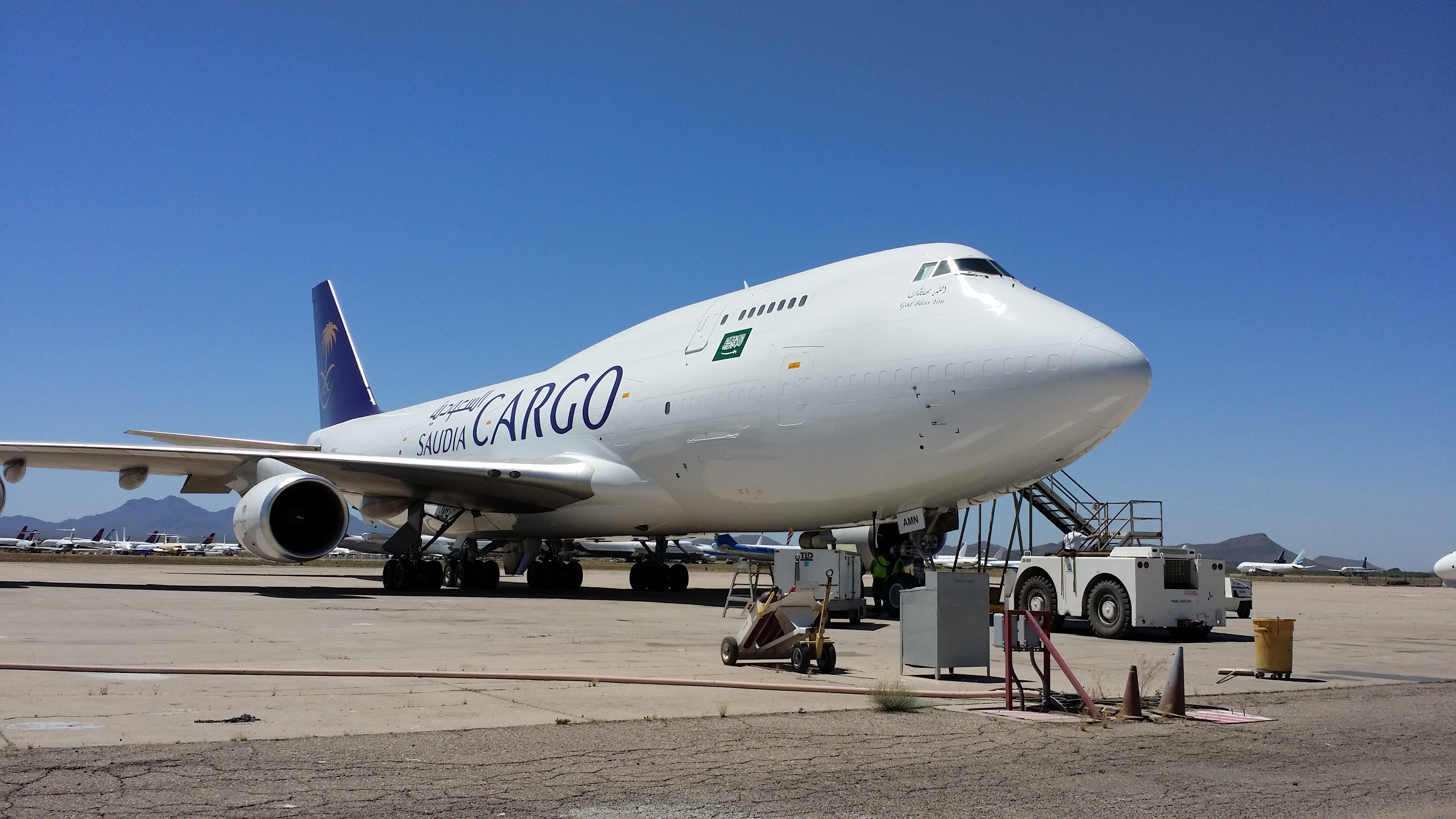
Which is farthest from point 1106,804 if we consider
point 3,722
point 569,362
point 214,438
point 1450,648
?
point 214,438

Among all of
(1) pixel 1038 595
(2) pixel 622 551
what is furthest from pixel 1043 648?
(2) pixel 622 551

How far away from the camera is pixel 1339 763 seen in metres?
6.16

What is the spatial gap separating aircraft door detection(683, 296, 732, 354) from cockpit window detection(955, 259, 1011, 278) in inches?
194

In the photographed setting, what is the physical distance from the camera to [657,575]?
25031 millimetres

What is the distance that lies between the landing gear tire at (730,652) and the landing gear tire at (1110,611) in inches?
249

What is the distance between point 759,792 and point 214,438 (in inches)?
958

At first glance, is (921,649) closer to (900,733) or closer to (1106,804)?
(900,733)

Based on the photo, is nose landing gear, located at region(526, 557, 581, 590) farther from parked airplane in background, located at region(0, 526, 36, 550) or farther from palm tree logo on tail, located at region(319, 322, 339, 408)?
parked airplane in background, located at region(0, 526, 36, 550)

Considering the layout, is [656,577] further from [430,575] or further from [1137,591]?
[1137,591]

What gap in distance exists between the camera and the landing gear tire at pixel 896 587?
54.8 feet

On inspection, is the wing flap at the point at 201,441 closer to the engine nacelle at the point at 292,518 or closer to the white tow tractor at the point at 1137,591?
the engine nacelle at the point at 292,518

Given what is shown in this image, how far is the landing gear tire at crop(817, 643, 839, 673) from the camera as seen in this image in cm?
976

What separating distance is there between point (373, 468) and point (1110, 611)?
44.9 ft

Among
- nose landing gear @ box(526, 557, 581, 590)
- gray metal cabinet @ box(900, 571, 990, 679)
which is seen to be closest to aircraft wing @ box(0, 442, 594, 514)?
nose landing gear @ box(526, 557, 581, 590)
